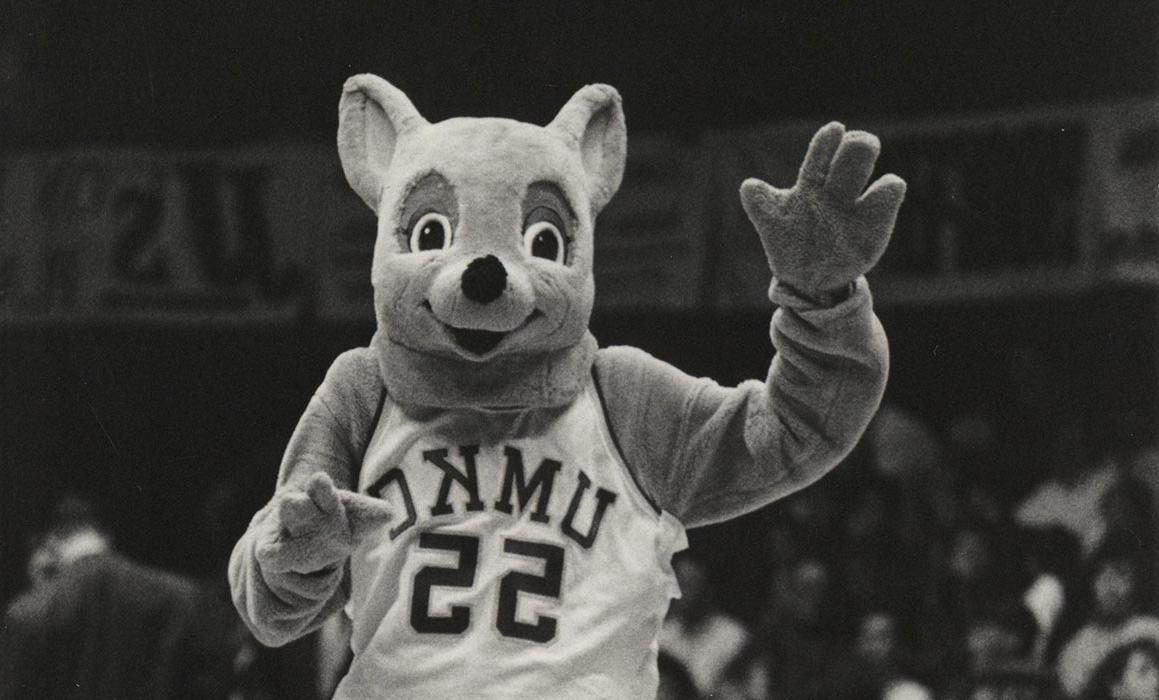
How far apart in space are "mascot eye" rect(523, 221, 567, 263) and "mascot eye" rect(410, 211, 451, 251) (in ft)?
0.25

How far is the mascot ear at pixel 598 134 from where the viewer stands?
163cm

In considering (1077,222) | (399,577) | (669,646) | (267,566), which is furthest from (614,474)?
(1077,222)

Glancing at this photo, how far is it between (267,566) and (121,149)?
1108 millimetres

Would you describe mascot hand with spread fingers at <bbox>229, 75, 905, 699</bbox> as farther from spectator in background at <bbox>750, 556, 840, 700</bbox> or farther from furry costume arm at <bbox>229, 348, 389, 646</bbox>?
spectator in background at <bbox>750, 556, 840, 700</bbox>

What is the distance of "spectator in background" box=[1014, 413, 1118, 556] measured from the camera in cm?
266

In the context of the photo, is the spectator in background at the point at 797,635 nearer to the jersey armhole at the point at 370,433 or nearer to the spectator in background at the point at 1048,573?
the spectator in background at the point at 1048,573

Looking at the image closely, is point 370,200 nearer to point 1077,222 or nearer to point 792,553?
point 792,553

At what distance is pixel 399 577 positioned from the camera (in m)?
1.53

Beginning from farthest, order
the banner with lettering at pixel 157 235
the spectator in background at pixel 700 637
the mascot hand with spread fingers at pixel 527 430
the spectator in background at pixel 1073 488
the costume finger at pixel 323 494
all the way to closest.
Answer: the spectator in background at pixel 1073 488, the spectator in background at pixel 700 637, the banner with lettering at pixel 157 235, the mascot hand with spread fingers at pixel 527 430, the costume finger at pixel 323 494

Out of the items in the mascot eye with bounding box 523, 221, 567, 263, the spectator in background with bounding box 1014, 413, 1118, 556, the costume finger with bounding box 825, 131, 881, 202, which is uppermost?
the costume finger with bounding box 825, 131, 881, 202

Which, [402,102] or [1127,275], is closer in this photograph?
[402,102]

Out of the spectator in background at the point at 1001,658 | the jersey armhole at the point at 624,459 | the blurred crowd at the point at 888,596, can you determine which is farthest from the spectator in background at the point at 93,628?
the spectator in background at the point at 1001,658

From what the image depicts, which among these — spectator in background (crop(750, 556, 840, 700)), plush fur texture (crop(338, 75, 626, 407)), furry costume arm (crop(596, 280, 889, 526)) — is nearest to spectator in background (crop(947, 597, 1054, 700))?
spectator in background (crop(750, 556, 840, 700))

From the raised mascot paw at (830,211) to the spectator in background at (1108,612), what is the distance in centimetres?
140
